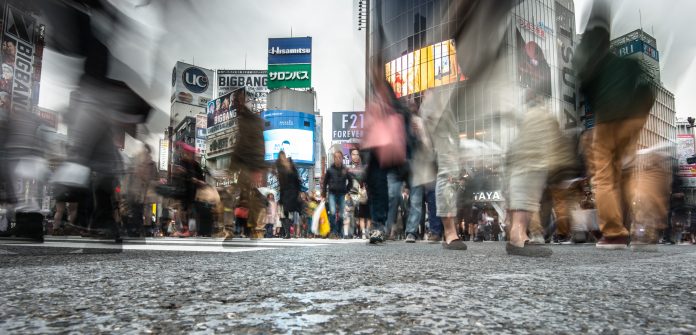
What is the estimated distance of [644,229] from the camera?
502 cm

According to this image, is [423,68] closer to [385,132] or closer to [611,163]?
[385,132]

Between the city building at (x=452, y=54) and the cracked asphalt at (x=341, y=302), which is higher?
the city building at (x=452, y=54)

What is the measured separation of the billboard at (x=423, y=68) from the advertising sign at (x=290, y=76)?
48.7 ft

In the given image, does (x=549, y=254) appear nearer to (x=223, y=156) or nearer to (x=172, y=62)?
(x=172, y=62)

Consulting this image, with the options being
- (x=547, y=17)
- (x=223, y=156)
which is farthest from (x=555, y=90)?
(x=223, y=156)

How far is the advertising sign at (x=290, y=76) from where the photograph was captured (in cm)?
5734

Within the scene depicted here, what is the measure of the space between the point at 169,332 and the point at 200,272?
3.72ft

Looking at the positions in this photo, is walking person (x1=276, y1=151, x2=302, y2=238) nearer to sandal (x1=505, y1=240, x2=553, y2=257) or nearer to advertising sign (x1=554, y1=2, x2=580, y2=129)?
sandal (x1=505, y1=240, x2=553, y2=257)

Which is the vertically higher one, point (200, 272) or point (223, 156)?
point (223, 156)

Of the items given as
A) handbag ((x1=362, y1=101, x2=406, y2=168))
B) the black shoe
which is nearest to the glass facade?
handbag ((x1=362, y1=101, x2=406, y2=168))

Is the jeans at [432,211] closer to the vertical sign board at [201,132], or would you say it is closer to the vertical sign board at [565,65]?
the vertical sign board at [565,65]

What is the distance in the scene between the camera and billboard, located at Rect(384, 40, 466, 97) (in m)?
39.4

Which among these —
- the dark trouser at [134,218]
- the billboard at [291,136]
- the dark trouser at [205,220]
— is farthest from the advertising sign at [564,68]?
the dark trouser at [134,218]

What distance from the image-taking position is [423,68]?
137ft
